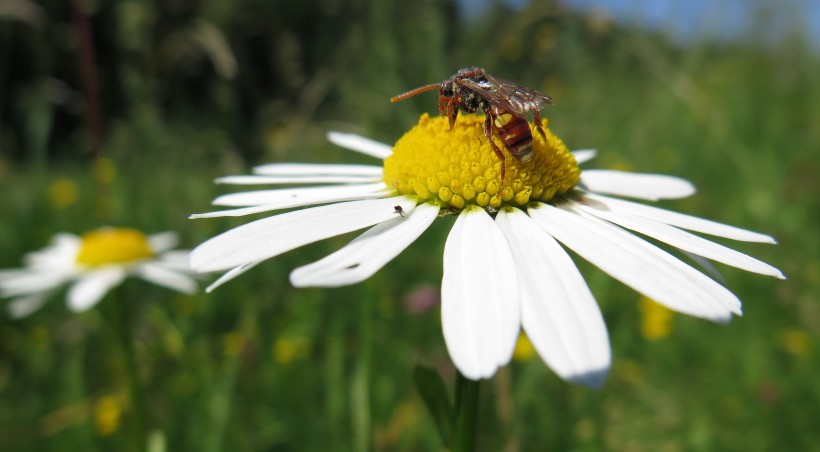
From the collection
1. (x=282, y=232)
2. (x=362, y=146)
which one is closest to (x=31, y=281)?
(x=362, y=146)

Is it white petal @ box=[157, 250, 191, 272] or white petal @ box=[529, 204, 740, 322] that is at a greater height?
white petal @ box=[157, 250, 191, 272]

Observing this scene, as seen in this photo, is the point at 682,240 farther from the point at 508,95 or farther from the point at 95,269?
the point at 95,269

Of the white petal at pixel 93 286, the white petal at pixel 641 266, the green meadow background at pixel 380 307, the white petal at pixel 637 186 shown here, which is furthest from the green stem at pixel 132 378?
the white petal at pixel 637 186

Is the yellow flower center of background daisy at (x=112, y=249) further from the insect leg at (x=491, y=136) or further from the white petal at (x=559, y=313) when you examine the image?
the white petal at (x=559, y=313)

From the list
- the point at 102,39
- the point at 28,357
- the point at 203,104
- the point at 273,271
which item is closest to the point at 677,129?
the point at 273,271

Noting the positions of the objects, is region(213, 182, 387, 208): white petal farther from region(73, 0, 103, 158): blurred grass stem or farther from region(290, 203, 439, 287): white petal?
region(73, 0, 103, 158): blurred grass stem

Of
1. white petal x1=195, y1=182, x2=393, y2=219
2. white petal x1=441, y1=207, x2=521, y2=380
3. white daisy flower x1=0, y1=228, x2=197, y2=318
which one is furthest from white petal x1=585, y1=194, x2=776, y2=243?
white daisy flower x1=0, y1=228, x2=197, y2=318
